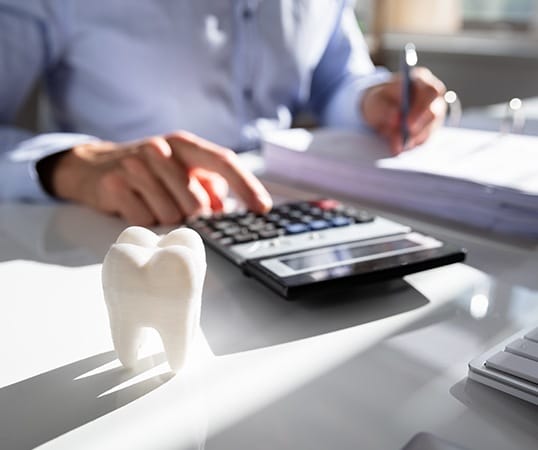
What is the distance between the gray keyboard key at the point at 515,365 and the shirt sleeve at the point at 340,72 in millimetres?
733

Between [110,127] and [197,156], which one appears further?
[110,127]

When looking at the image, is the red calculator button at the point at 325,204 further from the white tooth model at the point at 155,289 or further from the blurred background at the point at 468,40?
the blurred background at the point at 468,40

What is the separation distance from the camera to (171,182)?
498 millimetres

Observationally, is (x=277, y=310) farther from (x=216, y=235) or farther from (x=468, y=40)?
(x=468, y=40)

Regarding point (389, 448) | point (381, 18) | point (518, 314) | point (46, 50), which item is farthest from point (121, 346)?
point (381, 18)

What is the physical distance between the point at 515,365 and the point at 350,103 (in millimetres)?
700

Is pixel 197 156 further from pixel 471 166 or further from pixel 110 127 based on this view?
pixel 110 127

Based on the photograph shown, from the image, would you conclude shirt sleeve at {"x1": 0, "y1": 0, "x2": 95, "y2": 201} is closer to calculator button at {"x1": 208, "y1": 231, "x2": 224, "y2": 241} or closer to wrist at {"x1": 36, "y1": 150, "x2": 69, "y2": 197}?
wrist at {"x1": 36, "y1": 150, "x2": 69, "y2": 197}

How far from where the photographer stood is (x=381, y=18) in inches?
91.8

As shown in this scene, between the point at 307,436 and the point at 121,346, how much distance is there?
0.31ft

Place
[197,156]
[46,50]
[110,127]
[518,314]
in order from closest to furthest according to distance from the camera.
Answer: [518,314] < [197,156] < [46,50] < [110,127]

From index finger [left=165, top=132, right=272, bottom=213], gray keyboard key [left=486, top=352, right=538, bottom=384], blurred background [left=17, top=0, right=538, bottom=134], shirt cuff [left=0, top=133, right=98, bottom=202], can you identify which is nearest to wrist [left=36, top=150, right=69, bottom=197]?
shirt cuff [left=0, top=133, right=98, bottom=202]

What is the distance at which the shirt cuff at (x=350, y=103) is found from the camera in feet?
2.88

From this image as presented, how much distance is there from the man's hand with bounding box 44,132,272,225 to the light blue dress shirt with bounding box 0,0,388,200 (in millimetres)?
111
